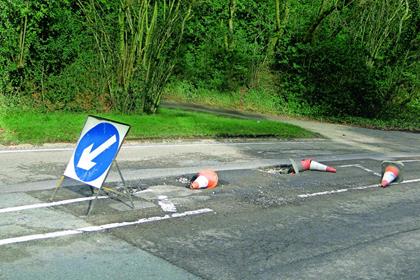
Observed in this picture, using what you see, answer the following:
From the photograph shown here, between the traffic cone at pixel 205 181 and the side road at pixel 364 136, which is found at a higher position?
the traffic cone at pixel 205 181

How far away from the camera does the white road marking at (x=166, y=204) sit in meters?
7.86

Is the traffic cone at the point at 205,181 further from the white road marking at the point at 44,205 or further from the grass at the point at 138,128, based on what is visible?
the grass at the point at 138,128

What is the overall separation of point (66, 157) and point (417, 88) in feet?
73.1

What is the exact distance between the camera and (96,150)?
7.63 meters

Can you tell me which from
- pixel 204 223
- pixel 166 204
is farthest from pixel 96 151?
pixel 204 223

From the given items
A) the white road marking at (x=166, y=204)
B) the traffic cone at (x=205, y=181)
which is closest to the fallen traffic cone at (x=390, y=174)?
the traffic cone at (x=205, y=181)

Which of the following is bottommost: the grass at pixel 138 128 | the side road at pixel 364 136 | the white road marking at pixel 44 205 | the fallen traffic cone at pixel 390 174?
the side road at pixel 364 136

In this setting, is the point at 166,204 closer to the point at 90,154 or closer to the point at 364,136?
the point at 90,154

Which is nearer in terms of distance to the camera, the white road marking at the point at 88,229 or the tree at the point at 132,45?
the white road marking at the point at 88,229

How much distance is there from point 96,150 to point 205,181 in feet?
7.70

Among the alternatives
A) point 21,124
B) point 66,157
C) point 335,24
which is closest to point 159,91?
point 21,124

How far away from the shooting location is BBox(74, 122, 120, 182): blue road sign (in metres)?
7.54

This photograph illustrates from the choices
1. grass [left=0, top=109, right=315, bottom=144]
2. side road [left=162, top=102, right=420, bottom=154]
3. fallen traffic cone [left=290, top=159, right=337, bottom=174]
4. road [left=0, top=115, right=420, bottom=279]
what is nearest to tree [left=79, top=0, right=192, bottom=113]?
grass [left=0, top=109, right=315, bottom=144]

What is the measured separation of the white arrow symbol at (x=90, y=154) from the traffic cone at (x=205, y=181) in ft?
6.97
